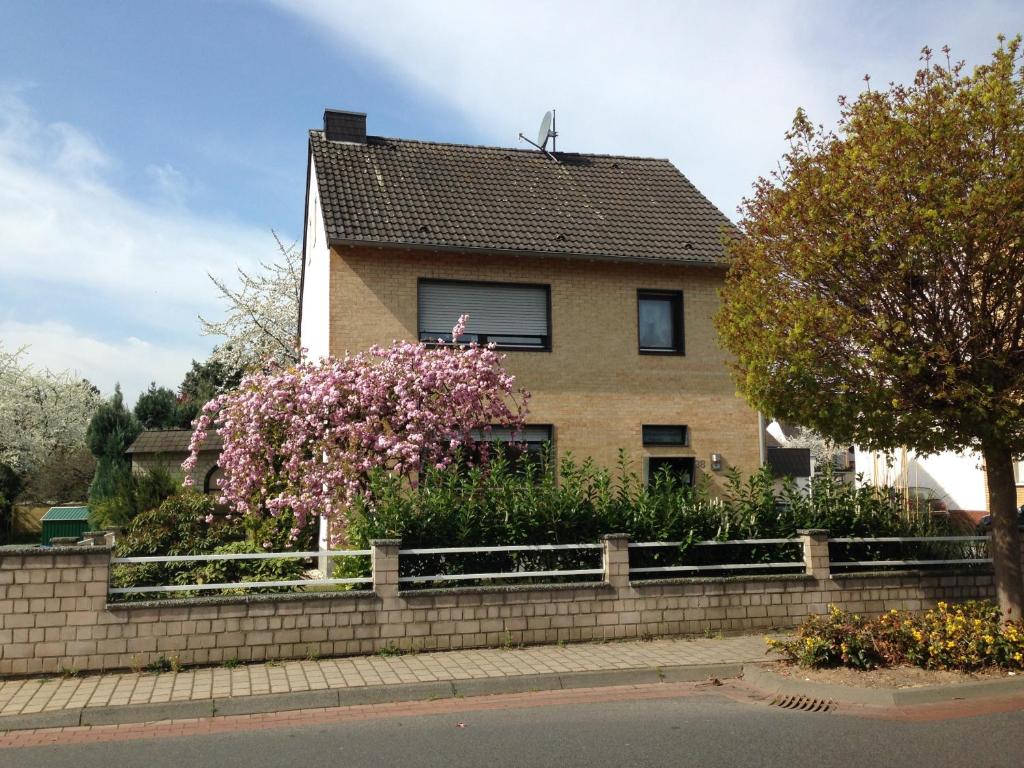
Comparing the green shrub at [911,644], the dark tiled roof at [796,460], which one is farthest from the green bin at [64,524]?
the dark tiled roof at [796,460]

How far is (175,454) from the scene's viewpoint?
2798 cm

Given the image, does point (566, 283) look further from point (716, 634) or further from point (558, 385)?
point (716, 634)

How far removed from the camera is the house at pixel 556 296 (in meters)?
16.4

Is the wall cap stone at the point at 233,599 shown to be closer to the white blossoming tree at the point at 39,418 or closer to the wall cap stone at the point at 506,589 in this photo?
the wall cap stone at the point at 506,589

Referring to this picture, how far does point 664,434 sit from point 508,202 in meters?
5.44

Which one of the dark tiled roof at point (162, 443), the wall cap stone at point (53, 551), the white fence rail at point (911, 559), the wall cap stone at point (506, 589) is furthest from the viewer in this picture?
the dark tiled roof at point (162, 443)

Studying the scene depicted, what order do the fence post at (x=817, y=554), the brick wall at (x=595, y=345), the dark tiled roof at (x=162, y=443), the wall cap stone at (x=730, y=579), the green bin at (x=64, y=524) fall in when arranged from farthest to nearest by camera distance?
1. the dark tiled roof at (x=162, y=443)
2. the green bin at (x=64, y=524)
3. the brick wall at (x=595, y=345)
4. the fence post at (x=817, y=554)
5. the wall cap stone at (x=730, y=579)

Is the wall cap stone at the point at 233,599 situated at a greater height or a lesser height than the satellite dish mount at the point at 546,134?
lesser

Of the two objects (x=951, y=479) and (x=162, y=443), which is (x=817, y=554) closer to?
(x=951, y=479)

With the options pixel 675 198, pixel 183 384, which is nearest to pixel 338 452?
pixel 675 198

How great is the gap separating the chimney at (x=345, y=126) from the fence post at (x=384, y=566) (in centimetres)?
1188

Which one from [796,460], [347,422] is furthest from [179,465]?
[796,460]

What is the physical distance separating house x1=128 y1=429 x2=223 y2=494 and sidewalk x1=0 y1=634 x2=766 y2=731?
666 inches

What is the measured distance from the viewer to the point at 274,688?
8219 millimetres
